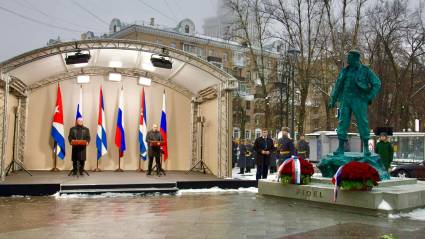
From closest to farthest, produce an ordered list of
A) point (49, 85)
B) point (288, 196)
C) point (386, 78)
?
point (288, 196) → point (49, 85) → point (386, 78)

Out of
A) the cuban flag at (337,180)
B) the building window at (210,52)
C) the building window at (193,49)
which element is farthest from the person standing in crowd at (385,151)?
the building window at (210,52)

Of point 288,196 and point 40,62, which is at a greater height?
point 40,62

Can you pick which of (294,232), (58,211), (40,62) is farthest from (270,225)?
(40,62)

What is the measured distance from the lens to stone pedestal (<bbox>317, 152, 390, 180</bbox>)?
11.3m

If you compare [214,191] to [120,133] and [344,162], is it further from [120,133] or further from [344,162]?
[120,133]

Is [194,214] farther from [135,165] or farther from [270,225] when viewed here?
[135,165]

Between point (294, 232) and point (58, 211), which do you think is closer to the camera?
point (294, 232)

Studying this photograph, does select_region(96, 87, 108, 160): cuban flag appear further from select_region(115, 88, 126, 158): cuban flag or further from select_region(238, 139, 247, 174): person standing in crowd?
select_region(238, 139, 247, 174): person standing in crowd

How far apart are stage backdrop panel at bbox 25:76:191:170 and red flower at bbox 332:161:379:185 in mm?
10200

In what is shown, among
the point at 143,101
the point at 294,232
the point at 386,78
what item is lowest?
the point at 294,232

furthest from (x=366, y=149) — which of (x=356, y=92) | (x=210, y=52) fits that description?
(x=210, y=52)

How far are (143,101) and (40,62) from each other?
174 inches

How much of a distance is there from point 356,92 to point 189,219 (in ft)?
17.3

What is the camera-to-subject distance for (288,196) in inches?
452
